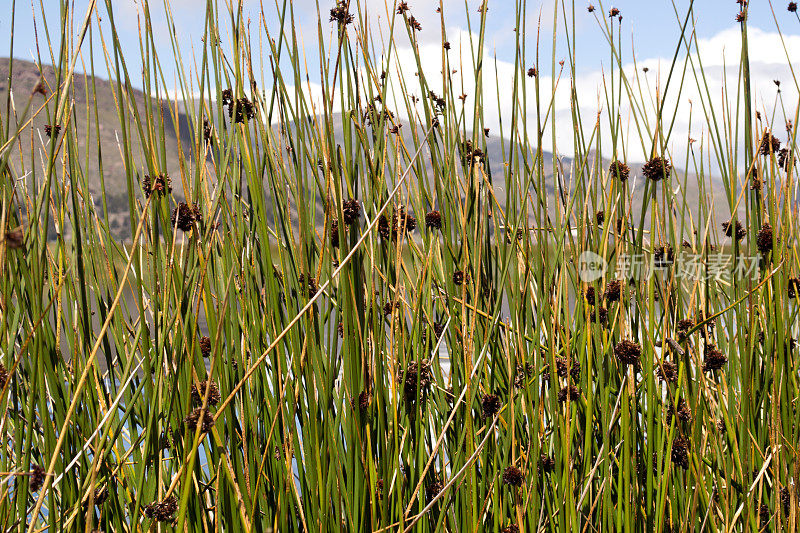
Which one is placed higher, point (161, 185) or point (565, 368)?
point (161, 185)

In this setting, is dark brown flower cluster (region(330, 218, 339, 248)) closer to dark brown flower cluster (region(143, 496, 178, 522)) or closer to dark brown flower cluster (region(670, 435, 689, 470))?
dark brown flower cluster (region(143, 496, 178, 522))

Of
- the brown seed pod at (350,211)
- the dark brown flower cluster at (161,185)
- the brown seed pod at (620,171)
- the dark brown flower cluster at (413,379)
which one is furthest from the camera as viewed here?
the brown seed pod at (620,171)

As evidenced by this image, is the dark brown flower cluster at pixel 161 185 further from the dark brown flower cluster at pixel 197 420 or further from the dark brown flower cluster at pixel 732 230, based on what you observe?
the dark brown flower cluster at pixel 732 230

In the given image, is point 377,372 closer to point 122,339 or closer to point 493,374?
point 493,374

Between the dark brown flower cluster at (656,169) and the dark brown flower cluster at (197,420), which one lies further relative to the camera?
the dark brown flower cluster at (656,169)

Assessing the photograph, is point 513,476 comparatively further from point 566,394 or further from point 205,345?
point 205,345

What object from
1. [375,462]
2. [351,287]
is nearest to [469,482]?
[375,462]

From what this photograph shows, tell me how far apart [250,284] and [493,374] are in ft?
1.45

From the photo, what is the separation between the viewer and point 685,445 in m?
1.03

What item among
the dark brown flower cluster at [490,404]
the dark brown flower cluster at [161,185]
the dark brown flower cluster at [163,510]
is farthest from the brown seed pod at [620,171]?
the dark brown flower cluster at [163,510]

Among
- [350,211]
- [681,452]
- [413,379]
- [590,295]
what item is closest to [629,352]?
[590,295]

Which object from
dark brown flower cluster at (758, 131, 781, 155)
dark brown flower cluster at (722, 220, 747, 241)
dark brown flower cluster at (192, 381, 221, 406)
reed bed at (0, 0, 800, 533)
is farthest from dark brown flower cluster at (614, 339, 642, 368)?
dark brown flower cluster at (192, 381, 221, 406)

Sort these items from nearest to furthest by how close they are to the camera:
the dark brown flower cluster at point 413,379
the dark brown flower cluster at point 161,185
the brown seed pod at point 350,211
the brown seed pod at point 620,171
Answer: the dark brown flower cluster at point 161,185 → the brown seed pod at point 350,211 → the dark brown flower cluster at point 413,379 → the brown seed pod at point 620,171

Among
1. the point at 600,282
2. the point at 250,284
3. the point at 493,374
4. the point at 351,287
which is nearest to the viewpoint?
the point at 351,287
